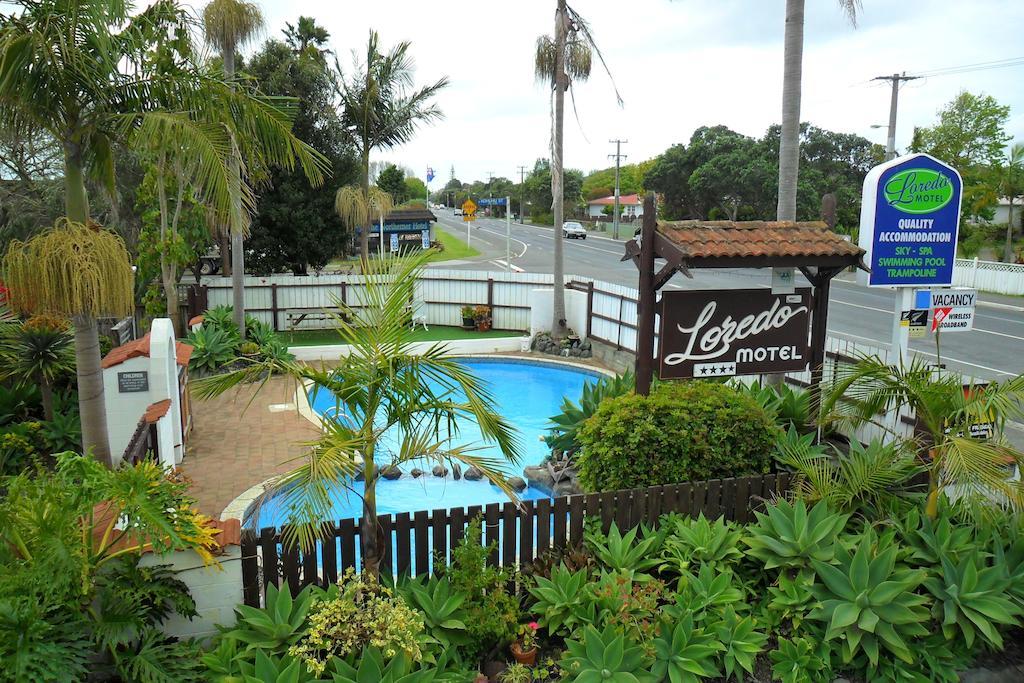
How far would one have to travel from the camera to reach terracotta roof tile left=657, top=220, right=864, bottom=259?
6.96 m

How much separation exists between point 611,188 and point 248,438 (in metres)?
101

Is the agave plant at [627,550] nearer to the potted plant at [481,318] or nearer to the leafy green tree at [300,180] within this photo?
the potted plant at [481,318]

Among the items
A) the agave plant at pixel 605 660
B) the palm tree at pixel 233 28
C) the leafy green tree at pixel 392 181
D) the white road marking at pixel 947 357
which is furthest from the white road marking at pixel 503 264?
the agave plant at pixel 605 660

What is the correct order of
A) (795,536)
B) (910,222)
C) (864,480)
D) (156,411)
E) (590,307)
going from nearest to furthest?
1. (795,536)
2. (864,480)
3. (910,222)
4. (156,411)
5. (590,307)

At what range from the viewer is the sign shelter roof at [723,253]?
22.7 feet

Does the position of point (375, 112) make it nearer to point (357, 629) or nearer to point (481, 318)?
point (481, 318)

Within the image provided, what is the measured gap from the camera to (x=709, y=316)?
7.09m

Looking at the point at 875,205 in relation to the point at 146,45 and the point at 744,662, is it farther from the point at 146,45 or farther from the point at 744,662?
the point at 146,45

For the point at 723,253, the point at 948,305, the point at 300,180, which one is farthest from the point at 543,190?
the point at 723,253

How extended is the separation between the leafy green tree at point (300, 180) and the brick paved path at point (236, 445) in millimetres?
8233

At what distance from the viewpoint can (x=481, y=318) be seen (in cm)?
1911

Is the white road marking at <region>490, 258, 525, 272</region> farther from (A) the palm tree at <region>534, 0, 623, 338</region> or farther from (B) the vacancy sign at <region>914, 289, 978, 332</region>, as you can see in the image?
(B) the vacancy sign at <region>914, 289, 978, 332</region>

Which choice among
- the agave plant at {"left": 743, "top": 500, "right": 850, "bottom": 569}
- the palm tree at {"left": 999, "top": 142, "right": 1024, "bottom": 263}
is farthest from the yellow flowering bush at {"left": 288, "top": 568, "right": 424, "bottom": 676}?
the palm tree at {"left": 999, "top": 142, "right": 1024, "bottom": 263}

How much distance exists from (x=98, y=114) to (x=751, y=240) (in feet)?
19.4
